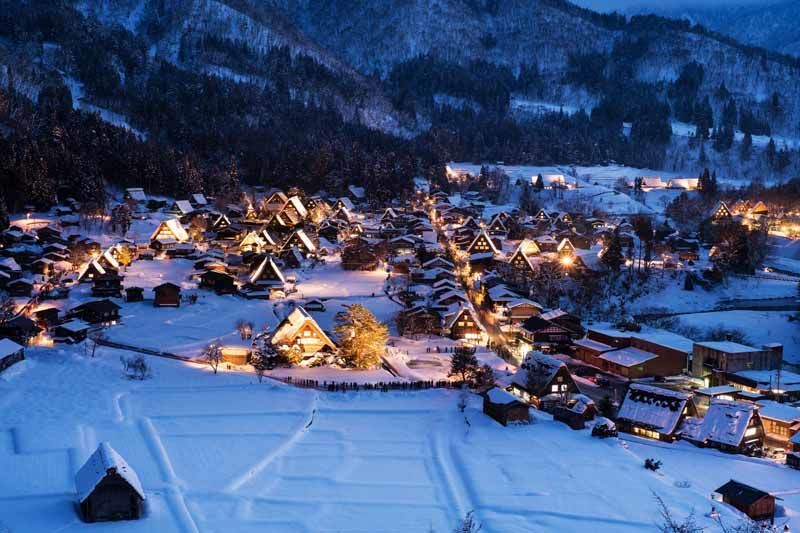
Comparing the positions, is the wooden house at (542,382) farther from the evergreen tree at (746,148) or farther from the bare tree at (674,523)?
the evergreen tree at (746,148)

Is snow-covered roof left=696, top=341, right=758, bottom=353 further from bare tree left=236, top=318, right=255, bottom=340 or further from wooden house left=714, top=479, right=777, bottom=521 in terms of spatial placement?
bare tree left=236, top=318, right=255, bottom=340

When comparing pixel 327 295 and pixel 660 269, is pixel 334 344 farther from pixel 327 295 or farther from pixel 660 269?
pixel 660 269

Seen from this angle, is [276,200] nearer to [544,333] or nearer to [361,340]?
[544,333]

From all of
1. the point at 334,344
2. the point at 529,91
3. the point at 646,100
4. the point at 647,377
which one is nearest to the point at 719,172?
the point at 646,100

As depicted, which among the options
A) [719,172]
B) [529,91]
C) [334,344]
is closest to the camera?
[334,344]

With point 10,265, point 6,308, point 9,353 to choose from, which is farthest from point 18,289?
point 9,353

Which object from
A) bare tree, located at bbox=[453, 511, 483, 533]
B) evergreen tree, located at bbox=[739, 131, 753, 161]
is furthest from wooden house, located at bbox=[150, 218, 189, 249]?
evergreen tree, located at bbox=[739, 131, 753, 161]

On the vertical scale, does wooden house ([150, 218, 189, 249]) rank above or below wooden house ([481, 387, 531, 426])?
above
